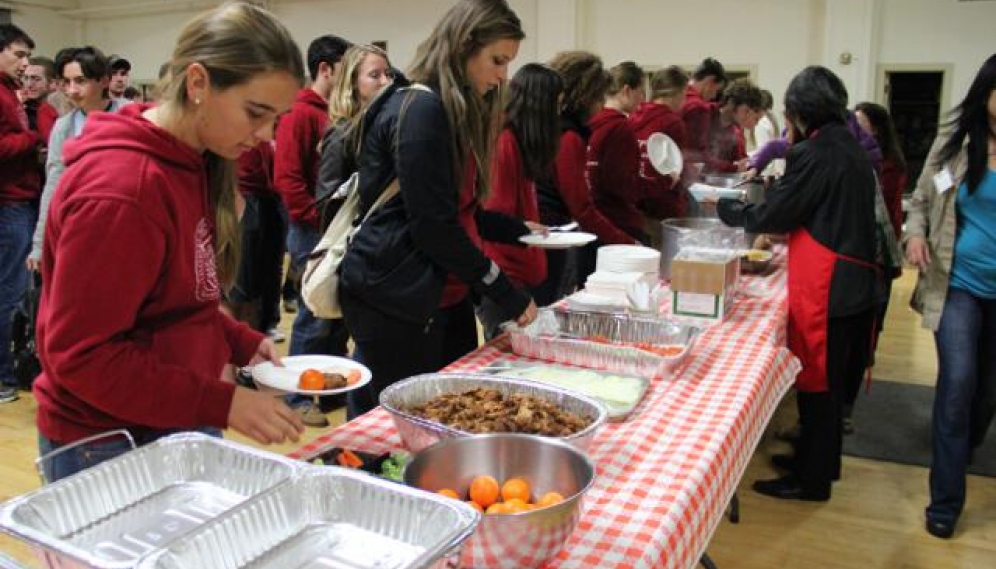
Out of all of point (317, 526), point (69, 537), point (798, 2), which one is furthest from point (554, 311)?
point (798, 2)

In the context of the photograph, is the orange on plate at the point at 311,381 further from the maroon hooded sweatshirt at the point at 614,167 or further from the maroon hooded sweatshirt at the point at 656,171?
the maroon hooded sweatshirt at the point at 656,171

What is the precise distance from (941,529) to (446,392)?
68.8 inches

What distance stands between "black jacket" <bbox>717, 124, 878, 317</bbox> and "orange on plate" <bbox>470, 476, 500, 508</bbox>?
1579 mm

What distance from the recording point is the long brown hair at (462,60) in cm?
163

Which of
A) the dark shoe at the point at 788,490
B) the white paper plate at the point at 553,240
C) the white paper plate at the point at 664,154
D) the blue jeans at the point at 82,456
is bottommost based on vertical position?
the dark shoe at the point at 788,490

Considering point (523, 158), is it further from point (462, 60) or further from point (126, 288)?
point (126, 288)

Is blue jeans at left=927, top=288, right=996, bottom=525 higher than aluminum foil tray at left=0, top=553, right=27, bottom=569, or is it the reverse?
aluminum foil tray at left=0, top=553, right=27, bottom=569

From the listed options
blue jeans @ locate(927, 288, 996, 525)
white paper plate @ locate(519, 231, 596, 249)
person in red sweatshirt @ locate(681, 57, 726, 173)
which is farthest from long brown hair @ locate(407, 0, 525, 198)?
person in red sweatshirt @ locate(681, 57, 726, 173)

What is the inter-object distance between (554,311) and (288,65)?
41.2 inches

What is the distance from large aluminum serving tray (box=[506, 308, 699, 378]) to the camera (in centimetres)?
167

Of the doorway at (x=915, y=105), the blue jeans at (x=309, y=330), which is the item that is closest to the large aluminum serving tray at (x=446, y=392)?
the blue jeans at (x=309, y=330)

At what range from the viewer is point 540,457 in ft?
3.56

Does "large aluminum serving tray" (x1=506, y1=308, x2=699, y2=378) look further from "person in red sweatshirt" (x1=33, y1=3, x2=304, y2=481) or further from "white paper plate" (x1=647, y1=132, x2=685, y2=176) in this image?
"white paper plate" (x1=647, y1=132, x2=685, y2=176)

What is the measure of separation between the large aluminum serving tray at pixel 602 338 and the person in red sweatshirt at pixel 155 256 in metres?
0.79
